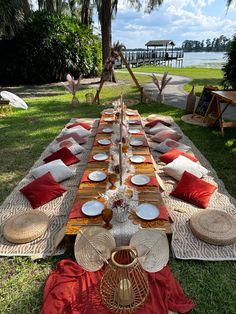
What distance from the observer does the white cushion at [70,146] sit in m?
6.45

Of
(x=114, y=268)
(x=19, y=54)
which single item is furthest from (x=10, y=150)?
(x=19, y=54)

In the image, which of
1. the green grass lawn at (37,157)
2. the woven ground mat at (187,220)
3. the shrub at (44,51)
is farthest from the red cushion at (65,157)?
the shrub at (44,51)

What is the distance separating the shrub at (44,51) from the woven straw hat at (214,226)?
1468 centimetres

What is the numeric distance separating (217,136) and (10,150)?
5505mm

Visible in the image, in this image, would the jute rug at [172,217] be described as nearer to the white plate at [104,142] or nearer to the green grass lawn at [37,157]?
the green grass lawn at [37,157]

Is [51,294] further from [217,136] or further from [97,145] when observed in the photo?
[217,136]

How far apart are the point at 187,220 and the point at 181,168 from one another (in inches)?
52.6

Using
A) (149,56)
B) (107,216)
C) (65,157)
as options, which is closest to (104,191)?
(107,216)

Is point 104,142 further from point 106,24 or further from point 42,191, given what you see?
point 106,24

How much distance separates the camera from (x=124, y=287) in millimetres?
2773

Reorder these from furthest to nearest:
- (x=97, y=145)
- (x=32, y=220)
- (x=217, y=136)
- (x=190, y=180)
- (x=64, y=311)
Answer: (x=217, y=136), (x=97, y=145), (x=190, y=180), (x=32, y=220), (x=64, y=311)

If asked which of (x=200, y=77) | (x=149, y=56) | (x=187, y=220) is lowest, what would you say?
(x=149, y=56)

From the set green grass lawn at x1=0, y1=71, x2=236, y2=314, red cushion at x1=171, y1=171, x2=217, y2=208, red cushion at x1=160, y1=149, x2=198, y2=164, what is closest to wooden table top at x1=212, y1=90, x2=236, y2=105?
green grass lawn at x1=0, y1=71, x2=236, y2=314

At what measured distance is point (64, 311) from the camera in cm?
278
